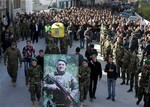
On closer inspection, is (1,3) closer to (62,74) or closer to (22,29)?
(22,29)

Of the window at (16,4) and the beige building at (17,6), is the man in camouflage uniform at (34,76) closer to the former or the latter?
the beige building at (17,6)

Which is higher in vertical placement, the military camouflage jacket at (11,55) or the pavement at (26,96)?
the military camouflage jacket at (11,55)

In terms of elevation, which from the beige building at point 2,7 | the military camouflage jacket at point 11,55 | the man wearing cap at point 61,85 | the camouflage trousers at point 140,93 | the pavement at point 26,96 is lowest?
the pavement at point 26,96

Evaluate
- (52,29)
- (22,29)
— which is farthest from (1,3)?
(52,29)

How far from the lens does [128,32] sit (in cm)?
2236

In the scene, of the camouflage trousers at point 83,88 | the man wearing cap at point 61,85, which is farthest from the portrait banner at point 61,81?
the camouflage trousers at point 83,88

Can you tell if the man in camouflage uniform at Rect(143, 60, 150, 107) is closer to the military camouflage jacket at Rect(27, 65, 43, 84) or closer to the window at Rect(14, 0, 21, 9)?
the military camouflage jacket at Rect(27, 65, 43, 84)

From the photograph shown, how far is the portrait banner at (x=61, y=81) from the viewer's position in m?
11.4

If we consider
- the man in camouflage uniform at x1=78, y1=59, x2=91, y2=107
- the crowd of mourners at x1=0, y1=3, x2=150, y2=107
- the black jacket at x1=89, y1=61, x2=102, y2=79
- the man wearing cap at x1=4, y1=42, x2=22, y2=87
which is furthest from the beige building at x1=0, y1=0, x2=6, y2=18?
the man in camouflage uniform at x1=78, y1=59, x2=91, y2=107

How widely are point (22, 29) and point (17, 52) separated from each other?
10037mm

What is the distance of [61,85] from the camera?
448 inches

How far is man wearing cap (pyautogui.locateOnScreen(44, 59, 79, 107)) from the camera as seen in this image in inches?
447

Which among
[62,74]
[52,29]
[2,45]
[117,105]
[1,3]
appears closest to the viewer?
[62,74]

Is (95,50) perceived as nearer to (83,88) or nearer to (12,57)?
(12,57)
